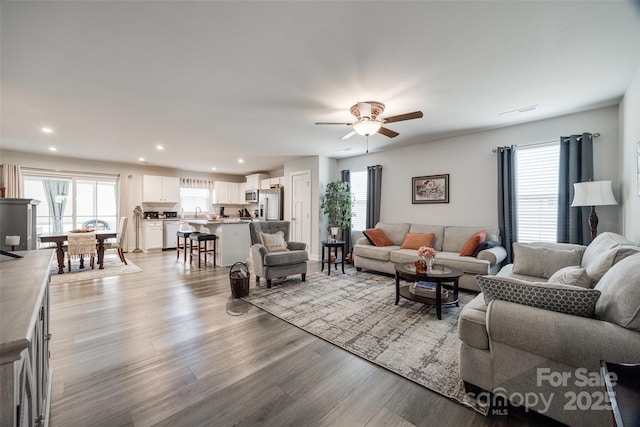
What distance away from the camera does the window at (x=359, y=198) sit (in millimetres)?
6508

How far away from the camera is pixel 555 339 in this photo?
4.56 feet

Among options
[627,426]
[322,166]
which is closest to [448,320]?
[627,426]

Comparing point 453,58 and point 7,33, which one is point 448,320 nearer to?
point 453,58

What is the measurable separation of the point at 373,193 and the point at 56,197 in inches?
318

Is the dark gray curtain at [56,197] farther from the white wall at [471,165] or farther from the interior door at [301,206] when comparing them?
the white wall at [471,165]

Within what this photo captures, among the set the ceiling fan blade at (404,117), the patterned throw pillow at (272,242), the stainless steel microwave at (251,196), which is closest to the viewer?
the ceiling fan blade at (404,117)

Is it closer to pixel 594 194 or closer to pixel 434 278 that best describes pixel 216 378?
pixel 434 278

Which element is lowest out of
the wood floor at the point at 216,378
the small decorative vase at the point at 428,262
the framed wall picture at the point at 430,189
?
the wood floor at the point at 216,378

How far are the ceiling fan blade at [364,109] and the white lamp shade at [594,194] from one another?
9.23 feet

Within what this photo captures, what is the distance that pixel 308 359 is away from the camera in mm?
2170

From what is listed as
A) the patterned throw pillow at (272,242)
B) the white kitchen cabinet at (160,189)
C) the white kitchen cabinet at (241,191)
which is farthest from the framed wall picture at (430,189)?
the white kitchen cabinet at (160,189)

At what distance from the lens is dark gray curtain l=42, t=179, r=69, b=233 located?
6.62 meters

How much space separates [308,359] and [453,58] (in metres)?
2.98

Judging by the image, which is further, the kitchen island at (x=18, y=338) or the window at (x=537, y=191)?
the window at (x=537, y=191)
